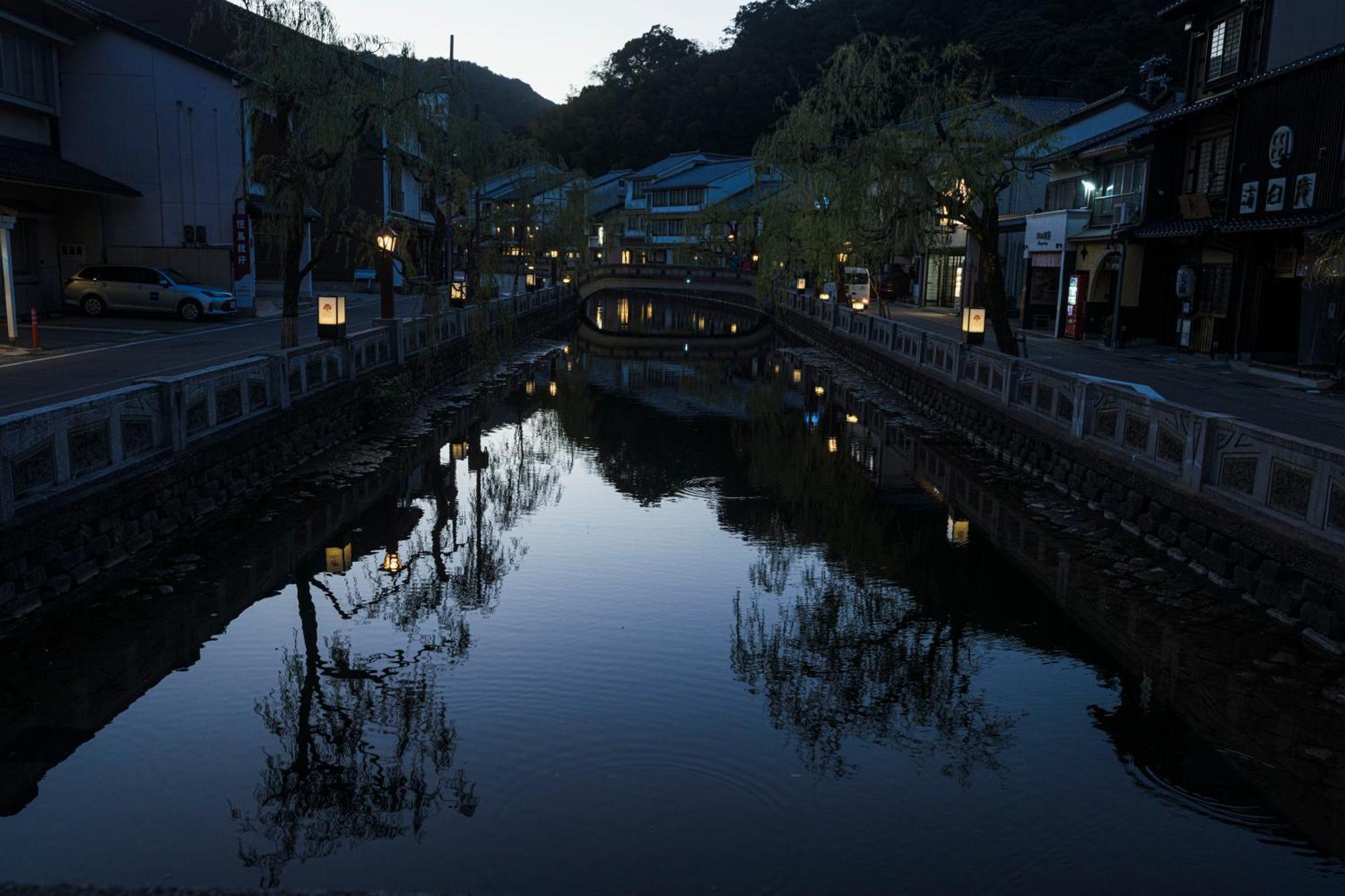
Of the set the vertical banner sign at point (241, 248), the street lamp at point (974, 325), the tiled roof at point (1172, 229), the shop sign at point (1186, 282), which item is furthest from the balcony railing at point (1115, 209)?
the vertical banner sign at point (241, 248)

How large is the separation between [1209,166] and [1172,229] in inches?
102

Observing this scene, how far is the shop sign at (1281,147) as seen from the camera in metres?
24.5

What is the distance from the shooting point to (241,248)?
3334cm

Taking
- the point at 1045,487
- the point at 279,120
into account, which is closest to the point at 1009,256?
the point at 1045,487

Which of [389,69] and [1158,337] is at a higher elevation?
[389,69]

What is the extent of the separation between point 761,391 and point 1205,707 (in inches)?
925

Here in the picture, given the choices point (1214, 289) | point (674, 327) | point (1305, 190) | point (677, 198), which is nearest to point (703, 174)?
point (677, 198)

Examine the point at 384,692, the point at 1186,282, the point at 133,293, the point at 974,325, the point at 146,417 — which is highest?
the point at 1186,282

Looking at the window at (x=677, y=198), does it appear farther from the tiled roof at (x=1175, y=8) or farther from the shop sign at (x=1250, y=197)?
the shop sign at (x=1250, y=197)

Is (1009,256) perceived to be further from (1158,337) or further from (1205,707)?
(1205,707)

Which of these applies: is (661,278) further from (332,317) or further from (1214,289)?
(332,317)

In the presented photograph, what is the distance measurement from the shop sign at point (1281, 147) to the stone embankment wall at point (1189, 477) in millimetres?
9520

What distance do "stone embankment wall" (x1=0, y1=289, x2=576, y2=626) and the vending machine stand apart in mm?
23621

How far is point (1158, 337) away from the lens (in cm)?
3272
